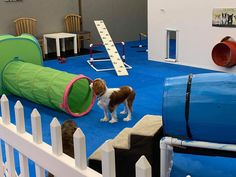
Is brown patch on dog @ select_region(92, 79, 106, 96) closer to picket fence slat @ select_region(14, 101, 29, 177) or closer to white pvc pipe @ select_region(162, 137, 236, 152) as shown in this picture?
white pvc pipe @ select_region(162, 137, 236, 152)

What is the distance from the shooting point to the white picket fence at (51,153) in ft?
3.83

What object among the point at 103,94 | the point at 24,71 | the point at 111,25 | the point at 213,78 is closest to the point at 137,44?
the point at 111,25

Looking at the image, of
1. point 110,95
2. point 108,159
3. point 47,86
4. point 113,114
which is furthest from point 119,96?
point 108,159

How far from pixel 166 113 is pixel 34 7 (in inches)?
283

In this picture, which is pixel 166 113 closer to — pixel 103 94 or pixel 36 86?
pixel 103 94

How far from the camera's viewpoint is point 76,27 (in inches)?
361

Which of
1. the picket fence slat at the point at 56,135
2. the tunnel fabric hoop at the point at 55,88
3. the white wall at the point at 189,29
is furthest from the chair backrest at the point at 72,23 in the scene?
the picket fence slat at the point at 56,135

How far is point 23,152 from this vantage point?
1639 millimetres

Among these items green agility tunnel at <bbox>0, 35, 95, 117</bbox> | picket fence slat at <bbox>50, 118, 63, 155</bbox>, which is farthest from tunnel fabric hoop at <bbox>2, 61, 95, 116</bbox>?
picket fence slat at <bbox>50, 118, 63, 155</bbox>

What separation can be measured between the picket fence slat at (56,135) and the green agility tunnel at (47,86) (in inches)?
98.7

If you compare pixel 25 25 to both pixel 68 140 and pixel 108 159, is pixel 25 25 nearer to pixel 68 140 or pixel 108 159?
pixel 68 140

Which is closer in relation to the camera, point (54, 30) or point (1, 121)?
point (1, 121)

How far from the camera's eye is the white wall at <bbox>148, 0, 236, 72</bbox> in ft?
21.0

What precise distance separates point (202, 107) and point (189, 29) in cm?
521
